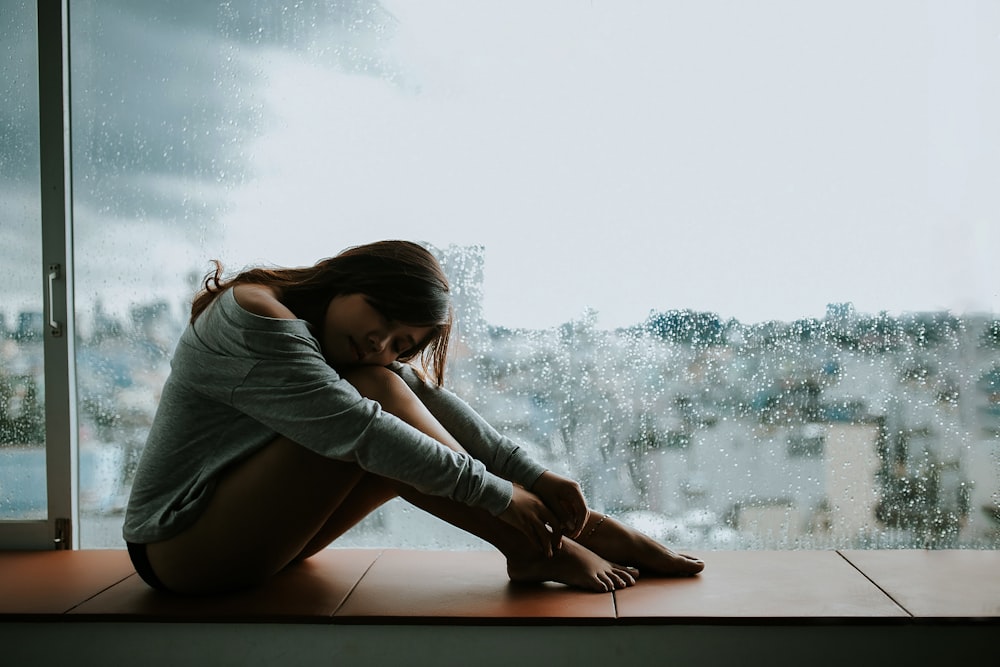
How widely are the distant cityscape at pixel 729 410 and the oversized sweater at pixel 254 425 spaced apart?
21.5 inches

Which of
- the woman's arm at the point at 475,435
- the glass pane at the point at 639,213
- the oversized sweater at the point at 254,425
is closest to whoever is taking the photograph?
the oversized sweater at the point at 254,425

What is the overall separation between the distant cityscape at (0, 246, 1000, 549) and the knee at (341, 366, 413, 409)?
480 millimetres

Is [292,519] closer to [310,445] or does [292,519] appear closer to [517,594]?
[310,445]

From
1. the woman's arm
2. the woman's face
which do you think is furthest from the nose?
the woman's arm

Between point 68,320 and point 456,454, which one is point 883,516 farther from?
point 68,320

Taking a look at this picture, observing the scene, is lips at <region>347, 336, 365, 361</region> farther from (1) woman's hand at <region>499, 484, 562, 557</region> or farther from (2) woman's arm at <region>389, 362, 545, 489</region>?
(1) woman's hand at <region>499, 484, 562, 557</region>

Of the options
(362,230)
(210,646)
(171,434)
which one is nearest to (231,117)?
(362,230)

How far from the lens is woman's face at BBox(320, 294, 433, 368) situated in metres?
1.56

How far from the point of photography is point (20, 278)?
6.77 ft

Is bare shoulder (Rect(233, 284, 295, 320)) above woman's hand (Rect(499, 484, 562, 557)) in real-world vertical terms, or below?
above

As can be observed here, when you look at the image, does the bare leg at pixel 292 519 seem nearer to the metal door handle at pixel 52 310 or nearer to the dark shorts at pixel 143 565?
the dark shorts at pixel 143 565

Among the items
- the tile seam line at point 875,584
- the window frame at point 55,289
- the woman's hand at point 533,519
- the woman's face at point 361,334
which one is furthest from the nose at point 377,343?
the tile seam line at point 875,584

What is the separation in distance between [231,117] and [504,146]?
0.63m

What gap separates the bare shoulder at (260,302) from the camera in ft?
4.91
